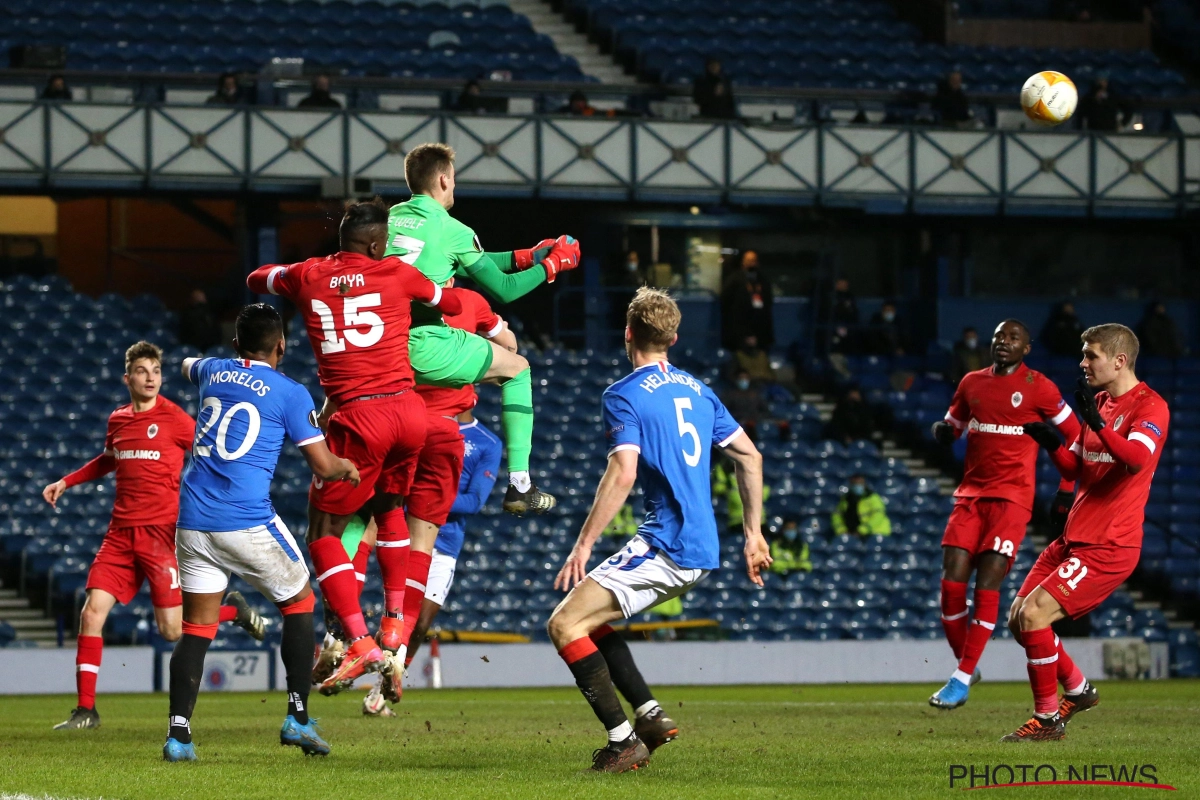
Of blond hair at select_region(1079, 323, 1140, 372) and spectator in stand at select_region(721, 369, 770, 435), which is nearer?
blond hair at select_region(1079, 323, 1140, 372)

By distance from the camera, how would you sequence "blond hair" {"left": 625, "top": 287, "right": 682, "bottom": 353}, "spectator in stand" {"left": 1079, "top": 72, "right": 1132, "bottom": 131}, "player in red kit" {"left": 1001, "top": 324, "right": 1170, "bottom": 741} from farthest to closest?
"spectator in stand" {"left": 1079, "top": 72, "right": 1132, "bottom": 131}, "player in red kit" {"left": 1001, "top": 324, "right": 1170, "bottom": 741}, "blond hair" {"left": 625, "top": 287, "right": 682, "bottom": 353}

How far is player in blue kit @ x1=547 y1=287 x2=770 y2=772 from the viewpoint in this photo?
8.19 m

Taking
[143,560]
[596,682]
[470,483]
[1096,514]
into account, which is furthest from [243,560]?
[1096,514]

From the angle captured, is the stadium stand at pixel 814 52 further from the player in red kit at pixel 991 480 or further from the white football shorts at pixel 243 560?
the white football shorts at pixel 243 560

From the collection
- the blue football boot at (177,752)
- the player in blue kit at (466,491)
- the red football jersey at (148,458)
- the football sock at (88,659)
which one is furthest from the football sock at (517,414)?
the football sock at (88,659)

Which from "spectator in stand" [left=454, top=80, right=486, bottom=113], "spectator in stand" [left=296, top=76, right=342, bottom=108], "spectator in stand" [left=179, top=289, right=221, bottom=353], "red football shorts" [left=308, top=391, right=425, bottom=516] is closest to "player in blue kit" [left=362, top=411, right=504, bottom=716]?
"red football shorts" [left=308, top=391, right=425, bottom=516]

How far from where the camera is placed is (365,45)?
28234mm

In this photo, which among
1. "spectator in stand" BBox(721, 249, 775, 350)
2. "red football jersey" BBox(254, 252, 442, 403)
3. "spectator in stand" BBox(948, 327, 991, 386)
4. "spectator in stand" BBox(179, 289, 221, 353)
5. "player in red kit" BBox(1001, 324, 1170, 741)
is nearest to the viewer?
"red football jersey" BBox(254, 252, 442, 403)

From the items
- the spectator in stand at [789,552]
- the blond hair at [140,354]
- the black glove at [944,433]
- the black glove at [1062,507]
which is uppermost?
the blond hair at [140,354]

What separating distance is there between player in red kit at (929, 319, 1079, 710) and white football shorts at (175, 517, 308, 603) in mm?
5261

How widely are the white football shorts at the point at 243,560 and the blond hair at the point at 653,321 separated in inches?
79.0

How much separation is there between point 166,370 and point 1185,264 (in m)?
17.8

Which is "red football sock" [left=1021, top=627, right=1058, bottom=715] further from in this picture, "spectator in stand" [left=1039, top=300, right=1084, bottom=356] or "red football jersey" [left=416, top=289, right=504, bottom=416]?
"spectator in stand" [left=1039, top=300, right=1084, bottom=356]

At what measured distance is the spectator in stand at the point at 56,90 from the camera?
24.4m
